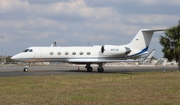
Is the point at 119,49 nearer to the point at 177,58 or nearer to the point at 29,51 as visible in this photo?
the point at 177,58

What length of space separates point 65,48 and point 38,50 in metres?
3.33

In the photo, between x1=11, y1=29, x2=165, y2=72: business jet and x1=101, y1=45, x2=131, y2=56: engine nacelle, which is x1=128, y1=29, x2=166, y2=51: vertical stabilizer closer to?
x1=11, y1=29, x2=165, y2=72: business jet

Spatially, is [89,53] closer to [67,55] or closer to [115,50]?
[67,55]

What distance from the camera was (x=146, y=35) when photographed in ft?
133

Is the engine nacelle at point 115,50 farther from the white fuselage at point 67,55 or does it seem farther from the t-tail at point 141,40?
the t-tail at point 141,40

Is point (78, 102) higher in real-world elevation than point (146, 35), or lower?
lower

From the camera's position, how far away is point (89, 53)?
3922cm

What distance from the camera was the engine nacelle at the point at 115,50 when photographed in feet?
125

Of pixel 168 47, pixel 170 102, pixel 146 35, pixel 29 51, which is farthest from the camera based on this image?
pixel 146 35

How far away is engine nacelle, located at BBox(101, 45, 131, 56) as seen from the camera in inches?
1506

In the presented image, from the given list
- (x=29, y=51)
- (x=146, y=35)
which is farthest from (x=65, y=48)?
(x=146, y=35)

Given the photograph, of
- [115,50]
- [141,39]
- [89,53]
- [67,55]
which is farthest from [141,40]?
[67,55]

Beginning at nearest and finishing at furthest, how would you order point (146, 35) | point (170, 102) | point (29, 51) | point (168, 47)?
point (170, 102) < point (168, 47) < point (29, 51) < point (146, 35)

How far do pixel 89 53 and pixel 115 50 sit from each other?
326cm
